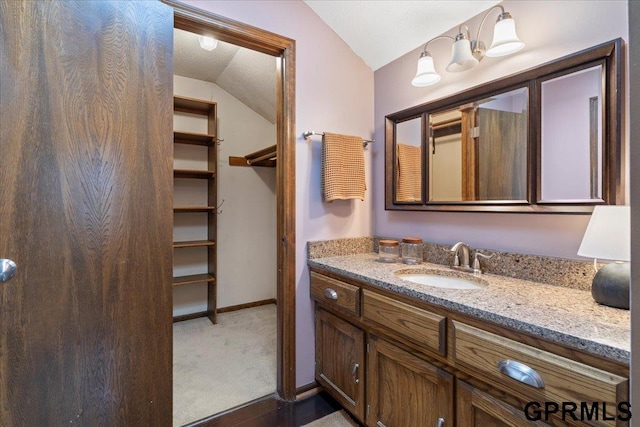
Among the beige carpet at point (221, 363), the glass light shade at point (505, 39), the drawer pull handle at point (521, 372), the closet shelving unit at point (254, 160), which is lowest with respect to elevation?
the beige carpet at point (221, 363)

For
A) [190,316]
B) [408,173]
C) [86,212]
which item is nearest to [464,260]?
[408,173]

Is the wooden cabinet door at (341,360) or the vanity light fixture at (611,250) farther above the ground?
the vanity light fixture at (611,250)

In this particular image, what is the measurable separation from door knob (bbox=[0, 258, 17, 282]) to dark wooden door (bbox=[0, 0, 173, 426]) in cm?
2

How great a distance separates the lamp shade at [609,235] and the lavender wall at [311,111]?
129 centimetres

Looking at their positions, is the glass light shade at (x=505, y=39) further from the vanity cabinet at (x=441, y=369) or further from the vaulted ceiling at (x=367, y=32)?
the vanity cabinet at (x=441, y=369)

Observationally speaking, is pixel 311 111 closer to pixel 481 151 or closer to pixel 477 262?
pixel 481 151

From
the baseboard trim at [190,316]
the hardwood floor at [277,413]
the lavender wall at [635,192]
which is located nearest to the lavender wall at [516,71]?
the lavender wall at [635,192]

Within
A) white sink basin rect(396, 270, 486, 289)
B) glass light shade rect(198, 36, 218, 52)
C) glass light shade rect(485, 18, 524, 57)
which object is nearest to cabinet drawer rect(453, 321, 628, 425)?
white sink basin rect(396, 270, 486, 289)

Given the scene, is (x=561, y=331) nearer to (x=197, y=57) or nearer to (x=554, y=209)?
(x=554, y=209)

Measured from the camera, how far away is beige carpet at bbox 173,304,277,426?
1822 mm

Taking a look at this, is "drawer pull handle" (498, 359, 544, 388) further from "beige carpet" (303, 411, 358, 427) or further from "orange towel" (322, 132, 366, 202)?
"orange towel" (322, 132, 366, 202)

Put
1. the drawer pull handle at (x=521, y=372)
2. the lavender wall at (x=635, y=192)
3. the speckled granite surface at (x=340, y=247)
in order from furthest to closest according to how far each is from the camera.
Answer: the speckled granite surface at (x=340, y=247)
the drawer pull handle at (x=521, y=372)
the lavender wall at (x=635, y=192)

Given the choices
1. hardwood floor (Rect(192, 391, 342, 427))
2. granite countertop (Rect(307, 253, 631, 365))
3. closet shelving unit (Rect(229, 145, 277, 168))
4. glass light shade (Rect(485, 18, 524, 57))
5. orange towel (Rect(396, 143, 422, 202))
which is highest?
glass light shade (Rect(485, 18, 524, 57))

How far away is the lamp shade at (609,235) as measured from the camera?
96 cm
